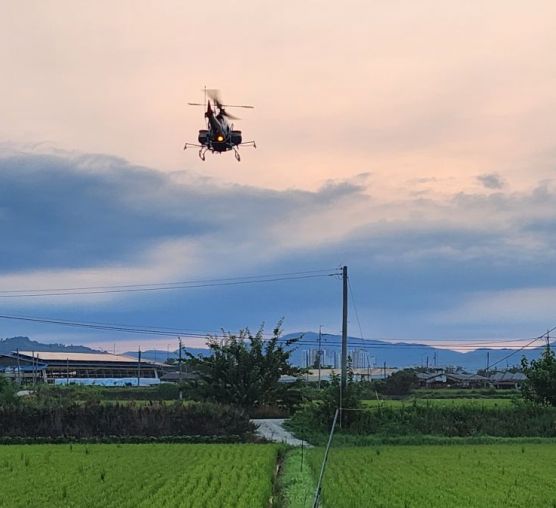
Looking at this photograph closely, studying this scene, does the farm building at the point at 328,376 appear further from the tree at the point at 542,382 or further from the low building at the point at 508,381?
the low building at the point at 508,381

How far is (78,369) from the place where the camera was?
10156 centimetres

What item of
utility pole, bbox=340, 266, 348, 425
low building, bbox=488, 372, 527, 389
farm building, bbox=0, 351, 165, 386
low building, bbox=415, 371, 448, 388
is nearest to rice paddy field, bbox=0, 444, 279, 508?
utility pole, bbox=340, 266, 348, 425

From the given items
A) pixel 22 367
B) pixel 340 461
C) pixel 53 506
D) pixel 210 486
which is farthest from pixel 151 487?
pixel 22 367

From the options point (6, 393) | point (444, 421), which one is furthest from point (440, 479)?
point (6, 393)

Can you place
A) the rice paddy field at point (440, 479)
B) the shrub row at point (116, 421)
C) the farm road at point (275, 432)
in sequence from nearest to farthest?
the rice paddy field at point (440, 479) < the farm road at point (275, 432) < the shrub row at point (116, 421)

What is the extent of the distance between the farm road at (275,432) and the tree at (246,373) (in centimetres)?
201

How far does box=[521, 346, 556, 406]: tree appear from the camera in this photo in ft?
141

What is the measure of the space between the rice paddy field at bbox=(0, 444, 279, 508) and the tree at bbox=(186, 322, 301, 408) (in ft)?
56.4

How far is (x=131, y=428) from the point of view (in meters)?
37.9

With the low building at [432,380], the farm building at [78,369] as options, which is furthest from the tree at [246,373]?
the low building at [432,380]

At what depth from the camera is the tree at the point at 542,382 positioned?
1692 inches

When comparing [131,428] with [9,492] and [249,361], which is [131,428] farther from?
[9,492]

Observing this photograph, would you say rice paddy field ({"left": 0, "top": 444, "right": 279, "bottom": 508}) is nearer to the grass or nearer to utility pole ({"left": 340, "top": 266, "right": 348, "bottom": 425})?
the grass

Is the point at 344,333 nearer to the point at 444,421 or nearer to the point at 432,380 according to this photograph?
the point at 444,421
